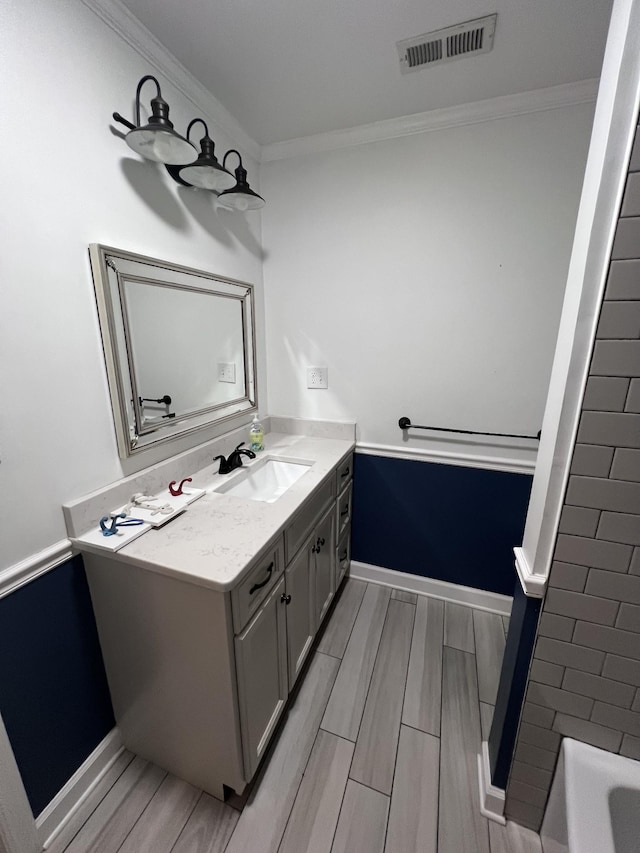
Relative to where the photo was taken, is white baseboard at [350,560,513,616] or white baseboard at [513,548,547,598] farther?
white baseboard at [350,560,513,616]

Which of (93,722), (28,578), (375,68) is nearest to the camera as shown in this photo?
(28,578)

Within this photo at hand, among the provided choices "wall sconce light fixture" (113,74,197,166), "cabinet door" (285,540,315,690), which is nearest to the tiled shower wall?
"cabinet door" (285,540,315,690)

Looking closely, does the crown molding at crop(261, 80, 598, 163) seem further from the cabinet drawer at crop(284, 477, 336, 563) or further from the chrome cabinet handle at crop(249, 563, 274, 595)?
the chrome cabinet handle at crop(249, 563, 274, 595)

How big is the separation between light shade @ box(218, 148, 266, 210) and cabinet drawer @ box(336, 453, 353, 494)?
127 centimetres

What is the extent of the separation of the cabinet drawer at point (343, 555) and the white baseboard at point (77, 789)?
112cm

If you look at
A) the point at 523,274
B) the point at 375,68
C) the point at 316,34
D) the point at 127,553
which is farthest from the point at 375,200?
the point at 127,553

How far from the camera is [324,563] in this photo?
5.59 ft

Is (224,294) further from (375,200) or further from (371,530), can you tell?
(371,530)

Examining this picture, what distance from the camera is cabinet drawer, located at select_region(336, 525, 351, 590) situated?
1940 millimetres

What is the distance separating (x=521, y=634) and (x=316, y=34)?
6.52 feet

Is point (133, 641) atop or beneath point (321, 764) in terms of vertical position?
atop

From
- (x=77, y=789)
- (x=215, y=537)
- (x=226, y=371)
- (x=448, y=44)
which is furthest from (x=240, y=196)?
(x=77, y=789)

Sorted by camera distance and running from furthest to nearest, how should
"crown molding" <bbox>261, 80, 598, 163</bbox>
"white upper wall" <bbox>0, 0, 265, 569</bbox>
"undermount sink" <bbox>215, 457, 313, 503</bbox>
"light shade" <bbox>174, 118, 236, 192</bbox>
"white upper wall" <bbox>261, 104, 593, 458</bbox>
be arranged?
"undermount sink" <bbox>215, 457, 313, 503</bbox>, "white upper wall" <bbox>261, 104, 593, 458</bbox>, "crown molding" <bbox>261, 80, 598, 163</bbox>, "light shade" <bbox>174, 118, 236, 192</bbox>, "white upper wall" <bbox>0, 0, 265, 569</bbox>

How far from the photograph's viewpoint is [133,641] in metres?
1.12
